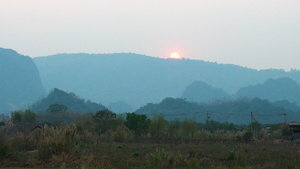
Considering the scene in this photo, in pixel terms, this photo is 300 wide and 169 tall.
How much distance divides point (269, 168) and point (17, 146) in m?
15.3

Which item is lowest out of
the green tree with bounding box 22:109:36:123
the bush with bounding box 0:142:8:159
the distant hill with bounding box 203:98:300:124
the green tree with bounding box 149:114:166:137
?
the bush with bounding box 0:142:8:159

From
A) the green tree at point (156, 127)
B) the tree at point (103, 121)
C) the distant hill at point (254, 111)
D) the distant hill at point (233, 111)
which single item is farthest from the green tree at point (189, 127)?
the distant hill at point (233, 111)

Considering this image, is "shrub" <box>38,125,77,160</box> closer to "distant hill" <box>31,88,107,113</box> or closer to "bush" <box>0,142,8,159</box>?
"bush" <box>0,142,8,159</box>

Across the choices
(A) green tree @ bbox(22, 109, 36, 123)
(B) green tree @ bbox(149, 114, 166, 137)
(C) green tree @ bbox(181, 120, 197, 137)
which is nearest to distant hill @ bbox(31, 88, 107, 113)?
(A) green tree @ bbox(22, 109, 36, 123)

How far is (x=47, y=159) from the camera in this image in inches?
692

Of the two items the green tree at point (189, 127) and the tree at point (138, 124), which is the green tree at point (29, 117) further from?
the green tree at point (189, 127)

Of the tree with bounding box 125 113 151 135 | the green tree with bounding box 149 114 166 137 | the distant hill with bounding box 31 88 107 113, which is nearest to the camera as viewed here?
the green tree with bounding box 149 114 166 137

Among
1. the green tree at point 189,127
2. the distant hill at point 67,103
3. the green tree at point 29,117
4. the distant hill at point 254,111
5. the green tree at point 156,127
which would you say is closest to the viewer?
the green tree at point 156,127

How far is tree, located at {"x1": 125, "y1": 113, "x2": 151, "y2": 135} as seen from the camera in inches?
1679

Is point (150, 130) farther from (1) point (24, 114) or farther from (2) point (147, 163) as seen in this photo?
(1) point (24, 114)

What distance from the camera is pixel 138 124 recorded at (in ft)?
140

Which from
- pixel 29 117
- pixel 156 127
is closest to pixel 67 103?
pixel 29 117

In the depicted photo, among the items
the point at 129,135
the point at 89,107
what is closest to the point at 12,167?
the point at 129,135

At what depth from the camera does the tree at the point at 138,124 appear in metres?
42.7
